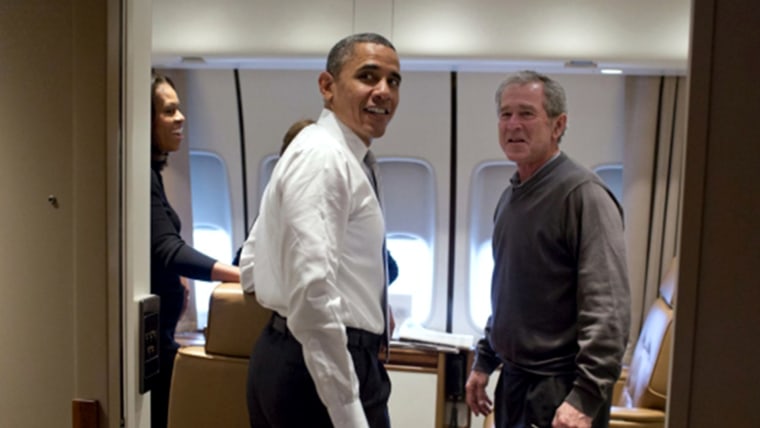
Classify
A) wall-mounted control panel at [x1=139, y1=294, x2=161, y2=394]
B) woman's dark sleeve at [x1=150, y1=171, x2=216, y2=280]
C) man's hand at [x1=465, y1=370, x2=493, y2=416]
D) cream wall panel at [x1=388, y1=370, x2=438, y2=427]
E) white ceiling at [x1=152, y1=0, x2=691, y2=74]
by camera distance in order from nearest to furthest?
wall-mounted control panel at [x1=139, y1=294, x2=161, y2=394]
woman's dark sleeve at [x1=150, y1=171, x2=216, y2=280]
man's hand at [x1=465, y1=370, x2=493, y2=416]
white ceiling at [x1=152, y1=0, x2=691, y2=74]
cream wall panel at [x1=388, y1=370, x2=438, y2=427]

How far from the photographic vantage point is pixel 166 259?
2.12m

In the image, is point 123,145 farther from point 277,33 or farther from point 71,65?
point 277,33

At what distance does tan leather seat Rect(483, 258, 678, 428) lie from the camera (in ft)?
9.03

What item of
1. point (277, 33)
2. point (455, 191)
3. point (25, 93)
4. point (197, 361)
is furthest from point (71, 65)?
point (455, 191)

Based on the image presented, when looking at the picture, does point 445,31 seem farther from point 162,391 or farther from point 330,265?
point 330,265

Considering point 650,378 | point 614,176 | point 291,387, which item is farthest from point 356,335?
point 614,176

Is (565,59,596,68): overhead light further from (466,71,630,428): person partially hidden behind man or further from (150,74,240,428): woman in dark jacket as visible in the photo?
(150,74,240,428): woman in dark jacket

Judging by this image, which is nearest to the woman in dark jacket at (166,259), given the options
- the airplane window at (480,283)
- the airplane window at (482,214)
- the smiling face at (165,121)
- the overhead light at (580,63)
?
the smiling face at (165,121)

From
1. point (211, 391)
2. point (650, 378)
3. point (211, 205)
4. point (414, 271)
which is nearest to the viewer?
point (211, 391)

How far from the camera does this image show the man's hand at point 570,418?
175 cm

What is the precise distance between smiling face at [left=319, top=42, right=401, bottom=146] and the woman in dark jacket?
2.50 feet

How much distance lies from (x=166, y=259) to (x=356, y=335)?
2.84 ft

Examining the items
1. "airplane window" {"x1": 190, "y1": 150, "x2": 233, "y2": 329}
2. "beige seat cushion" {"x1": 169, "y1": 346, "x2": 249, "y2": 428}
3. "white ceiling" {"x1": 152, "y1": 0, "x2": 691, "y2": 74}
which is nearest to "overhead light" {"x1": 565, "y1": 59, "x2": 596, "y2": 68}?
"white ceiling" {"x1": 152, "y1": 0, "x2": 691, "y2": 74}

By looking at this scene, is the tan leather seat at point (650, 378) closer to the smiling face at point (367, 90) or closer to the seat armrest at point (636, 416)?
the seat armrest at point (636, 416)
